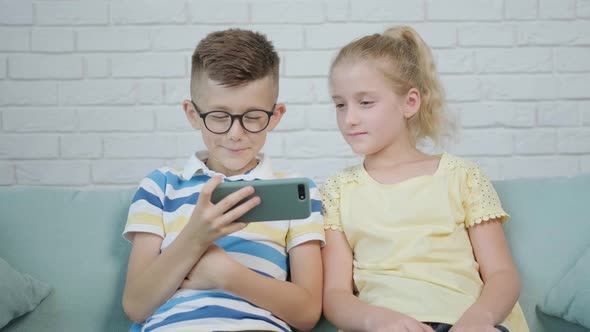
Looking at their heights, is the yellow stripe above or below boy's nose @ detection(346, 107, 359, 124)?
below

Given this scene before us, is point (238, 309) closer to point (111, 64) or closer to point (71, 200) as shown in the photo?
point (71, 200)

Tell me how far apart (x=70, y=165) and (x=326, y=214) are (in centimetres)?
153

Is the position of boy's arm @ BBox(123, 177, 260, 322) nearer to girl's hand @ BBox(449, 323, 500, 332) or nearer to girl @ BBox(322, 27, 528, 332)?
girl @ BBox(322, 27, 528, 332)

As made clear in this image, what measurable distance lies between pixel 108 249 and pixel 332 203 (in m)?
0.62

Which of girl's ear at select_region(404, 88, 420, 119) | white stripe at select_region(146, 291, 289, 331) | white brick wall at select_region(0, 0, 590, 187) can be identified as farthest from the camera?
white brick wall at select_region(0, 0, 590, 187)

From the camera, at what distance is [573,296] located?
6.04 ft

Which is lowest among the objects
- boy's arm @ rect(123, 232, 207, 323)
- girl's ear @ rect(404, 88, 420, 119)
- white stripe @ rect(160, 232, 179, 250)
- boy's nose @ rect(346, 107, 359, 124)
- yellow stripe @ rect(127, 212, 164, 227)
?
boy's arm @ rect(123, 232, 207, 323)

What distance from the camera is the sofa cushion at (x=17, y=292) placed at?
5.89 ft

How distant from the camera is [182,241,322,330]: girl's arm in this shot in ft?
5.26

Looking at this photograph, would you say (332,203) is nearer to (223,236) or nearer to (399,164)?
(399,164)

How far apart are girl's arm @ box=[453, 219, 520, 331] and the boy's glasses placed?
0.60 metres

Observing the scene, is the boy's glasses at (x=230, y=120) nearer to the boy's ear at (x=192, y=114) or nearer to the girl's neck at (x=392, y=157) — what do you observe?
the boy's ear at (x=192, y=114)

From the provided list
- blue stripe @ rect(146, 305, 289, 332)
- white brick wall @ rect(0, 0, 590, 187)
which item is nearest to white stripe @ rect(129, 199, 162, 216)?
blue stripe @ rect(146, 305, 289, 332)

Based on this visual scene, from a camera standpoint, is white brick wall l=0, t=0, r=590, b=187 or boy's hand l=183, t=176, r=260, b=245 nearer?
boy's hand l=183, t=176, r=260, b=245
